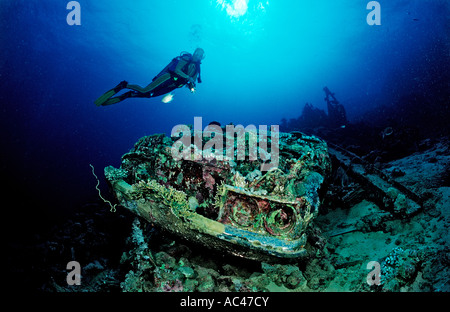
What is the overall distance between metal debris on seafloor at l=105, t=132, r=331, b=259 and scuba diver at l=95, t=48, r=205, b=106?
11.4 ft

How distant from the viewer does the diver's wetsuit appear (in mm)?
5918

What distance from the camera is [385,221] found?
328 centimetres

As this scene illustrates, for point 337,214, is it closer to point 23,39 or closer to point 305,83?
point 23,39

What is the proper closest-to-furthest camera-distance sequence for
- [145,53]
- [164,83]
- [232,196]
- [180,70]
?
[232,196]
[180,70]
[164,83]
[145,53]

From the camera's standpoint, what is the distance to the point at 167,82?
6.94 m

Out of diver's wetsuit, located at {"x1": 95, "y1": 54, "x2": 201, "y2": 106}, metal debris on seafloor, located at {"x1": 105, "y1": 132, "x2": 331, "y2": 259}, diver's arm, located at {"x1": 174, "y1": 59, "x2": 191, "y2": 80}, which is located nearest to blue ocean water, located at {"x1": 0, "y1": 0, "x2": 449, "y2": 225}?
diver's wetsuit, located at {"x1": 95, "y1": 54, "x2": 201, "y2": 106}

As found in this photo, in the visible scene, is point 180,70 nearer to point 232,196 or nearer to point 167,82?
point 167,82

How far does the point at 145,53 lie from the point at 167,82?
119 feet

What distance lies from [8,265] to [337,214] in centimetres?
891

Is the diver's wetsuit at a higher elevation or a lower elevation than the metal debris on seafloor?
higher

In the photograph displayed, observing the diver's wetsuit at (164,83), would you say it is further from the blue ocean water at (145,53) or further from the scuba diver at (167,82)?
the blue ocean water at (145,53)

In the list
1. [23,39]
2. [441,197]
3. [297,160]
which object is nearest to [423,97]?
[441,197]

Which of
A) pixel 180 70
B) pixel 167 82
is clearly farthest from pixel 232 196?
pixel 167 82

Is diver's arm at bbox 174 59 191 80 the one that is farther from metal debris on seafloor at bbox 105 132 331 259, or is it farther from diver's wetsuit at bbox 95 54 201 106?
metal debris on seafloor at bbox 105 132 331 259
